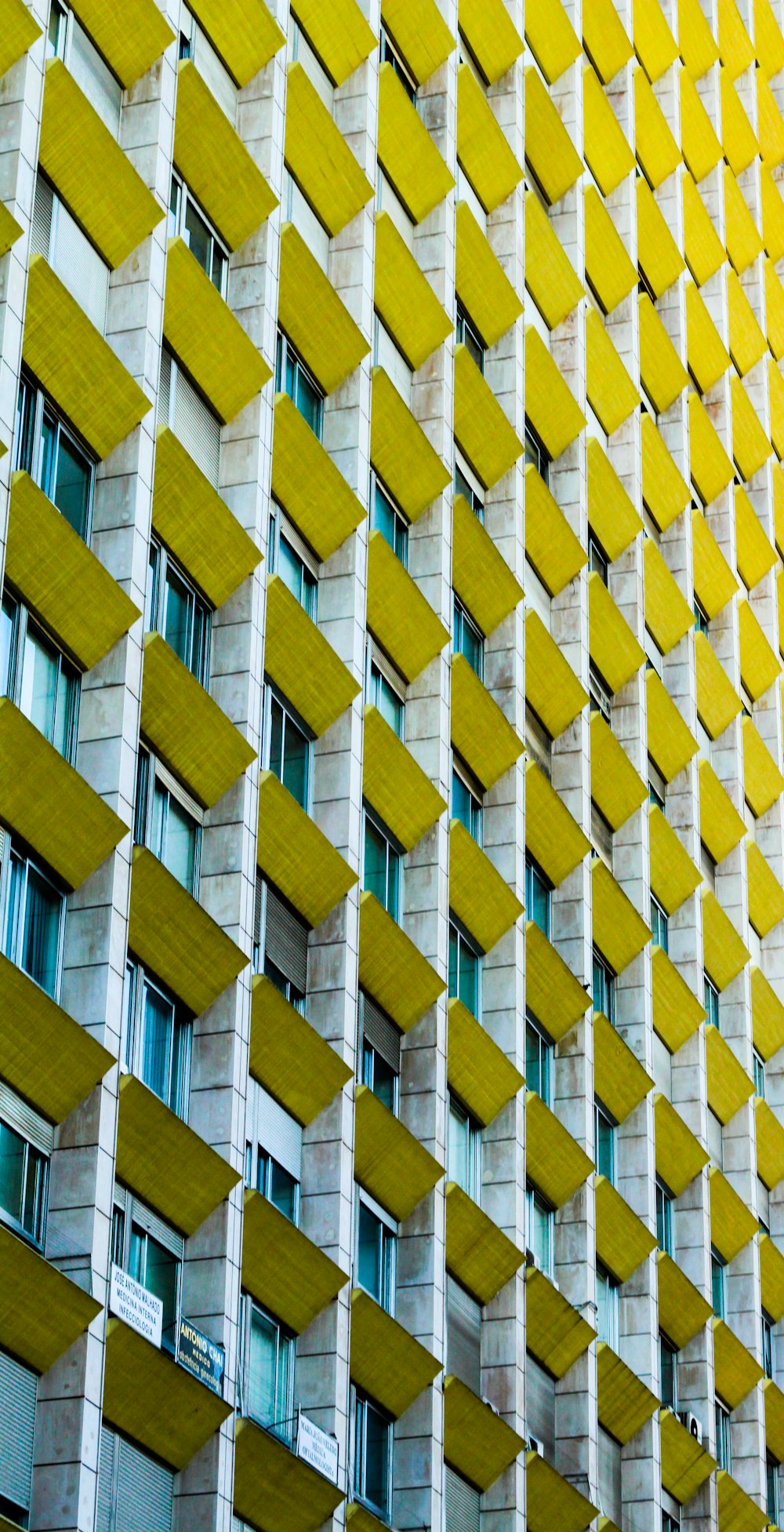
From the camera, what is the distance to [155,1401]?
36219mm

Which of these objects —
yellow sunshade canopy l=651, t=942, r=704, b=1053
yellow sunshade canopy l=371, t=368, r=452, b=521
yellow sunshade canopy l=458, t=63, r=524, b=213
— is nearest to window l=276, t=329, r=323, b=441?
yellow sunshade canopy l=371, t=368, r=452, b=521

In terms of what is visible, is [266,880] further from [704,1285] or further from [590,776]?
[704,1285]

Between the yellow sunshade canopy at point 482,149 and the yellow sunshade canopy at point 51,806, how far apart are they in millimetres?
25289

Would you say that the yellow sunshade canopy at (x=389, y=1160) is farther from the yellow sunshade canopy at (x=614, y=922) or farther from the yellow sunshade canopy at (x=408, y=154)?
the yellow sunshade canopy at (x=408, y=154)

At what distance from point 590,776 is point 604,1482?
51.1 feet

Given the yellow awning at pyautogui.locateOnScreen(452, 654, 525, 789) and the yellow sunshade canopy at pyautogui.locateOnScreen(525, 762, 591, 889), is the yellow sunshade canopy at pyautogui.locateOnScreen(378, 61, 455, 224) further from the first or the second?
the yellow sunshade canopy at pyautogui.locateOnScreen(525, 762, 591, 889)

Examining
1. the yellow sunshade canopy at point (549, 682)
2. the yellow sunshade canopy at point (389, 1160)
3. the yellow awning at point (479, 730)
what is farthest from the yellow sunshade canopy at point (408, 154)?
the yellow sunshade canopy at point (389, 1160)

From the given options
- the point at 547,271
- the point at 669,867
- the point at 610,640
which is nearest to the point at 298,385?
the point at 547,271

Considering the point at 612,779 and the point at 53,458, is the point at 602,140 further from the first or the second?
the point at 53,458

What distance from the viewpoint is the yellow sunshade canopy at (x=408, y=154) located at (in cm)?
5256

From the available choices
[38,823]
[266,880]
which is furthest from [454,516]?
[38,823]

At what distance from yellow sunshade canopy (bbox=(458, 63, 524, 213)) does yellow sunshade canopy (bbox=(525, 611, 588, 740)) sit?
979 cm

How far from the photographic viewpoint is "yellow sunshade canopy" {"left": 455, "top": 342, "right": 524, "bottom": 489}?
5422 cm

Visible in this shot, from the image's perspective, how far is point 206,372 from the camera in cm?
4334
